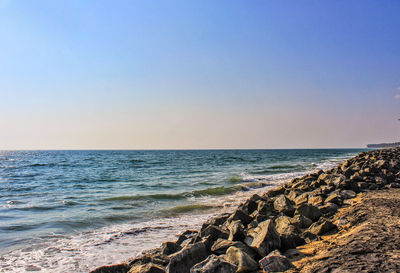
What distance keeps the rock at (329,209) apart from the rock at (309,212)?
281 mm

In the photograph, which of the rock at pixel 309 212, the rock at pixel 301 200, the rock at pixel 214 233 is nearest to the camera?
the rock at pixel 214 233

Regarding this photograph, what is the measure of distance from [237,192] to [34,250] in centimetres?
1021

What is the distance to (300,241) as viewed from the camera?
4.25 meters

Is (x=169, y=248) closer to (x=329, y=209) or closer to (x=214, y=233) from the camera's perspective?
(x=214, y=233)

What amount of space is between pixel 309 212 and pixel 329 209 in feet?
2.13

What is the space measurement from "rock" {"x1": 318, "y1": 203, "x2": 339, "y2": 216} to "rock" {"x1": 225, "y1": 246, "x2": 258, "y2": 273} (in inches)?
119

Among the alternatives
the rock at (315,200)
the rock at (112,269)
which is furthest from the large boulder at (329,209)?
the rock at (112,269)

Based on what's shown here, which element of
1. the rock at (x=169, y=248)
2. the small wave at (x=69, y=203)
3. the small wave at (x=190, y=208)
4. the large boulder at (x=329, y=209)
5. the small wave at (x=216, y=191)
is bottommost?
the small wave at (x=69, y=203)

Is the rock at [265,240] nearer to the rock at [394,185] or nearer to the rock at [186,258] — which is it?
the rock at [186,258]

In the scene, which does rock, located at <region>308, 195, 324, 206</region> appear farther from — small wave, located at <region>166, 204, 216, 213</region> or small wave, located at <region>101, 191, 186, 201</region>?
small wave, located at <region>101, 191, 186, 201</region>

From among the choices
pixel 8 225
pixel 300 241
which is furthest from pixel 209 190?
pixel 300 241

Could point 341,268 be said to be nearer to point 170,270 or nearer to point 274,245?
point 274,245

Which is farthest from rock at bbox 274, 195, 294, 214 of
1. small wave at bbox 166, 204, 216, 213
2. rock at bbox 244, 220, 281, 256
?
small wave at bbox 166, 204, 216, 213

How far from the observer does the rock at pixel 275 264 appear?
3195 mm
